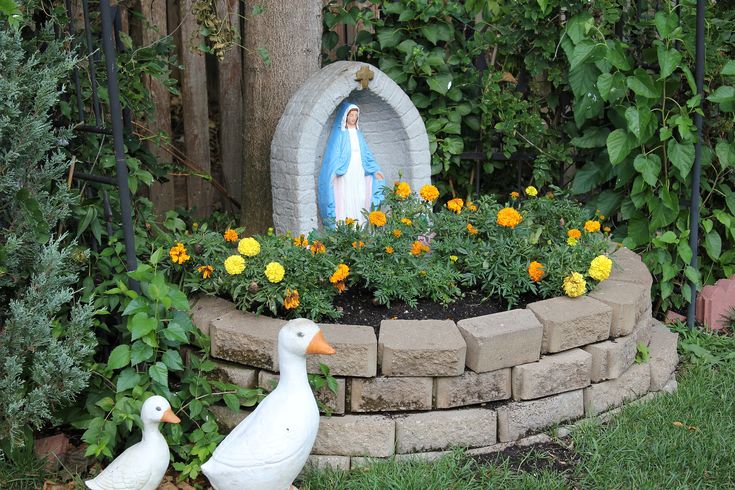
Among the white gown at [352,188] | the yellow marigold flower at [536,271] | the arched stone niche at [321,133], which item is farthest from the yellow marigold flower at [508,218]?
the white gown at [352,188]

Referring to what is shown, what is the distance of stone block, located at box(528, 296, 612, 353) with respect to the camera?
12.1 ft

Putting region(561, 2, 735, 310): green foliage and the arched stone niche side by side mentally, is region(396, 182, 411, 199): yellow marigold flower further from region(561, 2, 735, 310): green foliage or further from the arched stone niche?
region(561, 2, 735, 310): green foliage

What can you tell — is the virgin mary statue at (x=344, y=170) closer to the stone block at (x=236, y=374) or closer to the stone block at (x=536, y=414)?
the stone block at (x=236, y=374)

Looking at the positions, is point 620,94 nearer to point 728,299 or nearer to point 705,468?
point 728,299

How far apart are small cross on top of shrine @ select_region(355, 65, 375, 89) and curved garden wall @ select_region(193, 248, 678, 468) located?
132 centimetres

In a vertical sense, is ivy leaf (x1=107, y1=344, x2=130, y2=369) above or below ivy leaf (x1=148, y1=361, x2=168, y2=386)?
above

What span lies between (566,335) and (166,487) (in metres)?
1.74

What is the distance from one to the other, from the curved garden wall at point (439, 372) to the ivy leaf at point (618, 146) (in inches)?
43.0

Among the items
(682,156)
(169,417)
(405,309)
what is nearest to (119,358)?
(169,417)

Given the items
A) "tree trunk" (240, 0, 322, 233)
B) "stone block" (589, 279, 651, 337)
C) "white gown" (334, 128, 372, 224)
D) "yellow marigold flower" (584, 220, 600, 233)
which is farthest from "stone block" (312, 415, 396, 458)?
"tree trunk" (240, 0, 322, 233)

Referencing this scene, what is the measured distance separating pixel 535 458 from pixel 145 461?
1.55 m

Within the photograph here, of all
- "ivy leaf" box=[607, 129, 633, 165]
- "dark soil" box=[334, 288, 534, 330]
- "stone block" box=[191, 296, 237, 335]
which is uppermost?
"ivy leaf" box=[607, 129, 633, 165]

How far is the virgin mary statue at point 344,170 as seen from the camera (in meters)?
4.34

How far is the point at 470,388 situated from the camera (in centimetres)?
355
